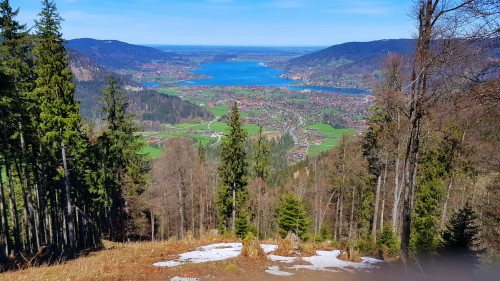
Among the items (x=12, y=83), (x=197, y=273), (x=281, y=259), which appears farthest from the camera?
(x=12, y=83)

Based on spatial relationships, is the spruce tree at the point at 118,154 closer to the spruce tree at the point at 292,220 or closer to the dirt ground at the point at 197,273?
the spruce tree at the point at 292,220

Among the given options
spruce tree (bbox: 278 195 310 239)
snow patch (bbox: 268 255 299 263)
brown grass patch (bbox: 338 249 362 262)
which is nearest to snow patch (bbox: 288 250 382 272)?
brown grass patch (bbox: 338 249 362 262)

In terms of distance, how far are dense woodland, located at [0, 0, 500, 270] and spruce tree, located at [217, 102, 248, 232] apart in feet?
0.29

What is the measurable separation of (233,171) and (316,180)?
9580 mm

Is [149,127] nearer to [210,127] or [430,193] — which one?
[210,127]

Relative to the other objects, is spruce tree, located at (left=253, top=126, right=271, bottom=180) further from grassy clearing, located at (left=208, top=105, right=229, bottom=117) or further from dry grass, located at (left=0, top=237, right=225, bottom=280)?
grassy clearing, located at (left=208, top=105, right=229, bottom=117)

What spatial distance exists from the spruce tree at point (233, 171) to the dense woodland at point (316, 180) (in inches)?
3.5

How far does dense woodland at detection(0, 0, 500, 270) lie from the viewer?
7.14 metres

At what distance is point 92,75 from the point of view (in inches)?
7717

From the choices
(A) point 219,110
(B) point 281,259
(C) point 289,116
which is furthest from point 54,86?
(A) point 219,110

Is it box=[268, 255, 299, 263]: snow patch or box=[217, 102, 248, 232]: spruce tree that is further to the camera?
box=[217, 102, 248, 232]: spruce tree

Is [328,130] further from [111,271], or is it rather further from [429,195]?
[111,271]

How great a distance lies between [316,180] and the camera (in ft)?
91.9

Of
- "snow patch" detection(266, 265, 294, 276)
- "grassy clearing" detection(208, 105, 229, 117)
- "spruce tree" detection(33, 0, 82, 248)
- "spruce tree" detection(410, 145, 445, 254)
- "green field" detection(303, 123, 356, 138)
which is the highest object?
"spruce tree" detection(33, 0, 82, 248)
